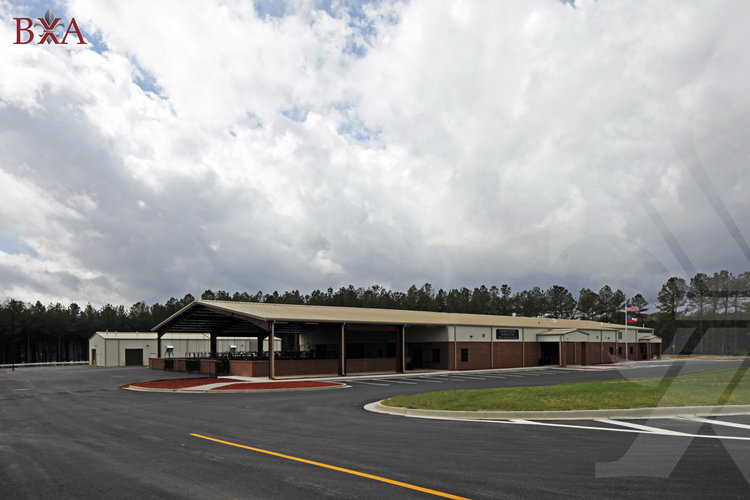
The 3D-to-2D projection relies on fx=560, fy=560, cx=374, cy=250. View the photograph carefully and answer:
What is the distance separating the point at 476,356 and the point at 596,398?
3183cm

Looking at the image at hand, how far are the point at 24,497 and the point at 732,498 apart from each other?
9425 mm

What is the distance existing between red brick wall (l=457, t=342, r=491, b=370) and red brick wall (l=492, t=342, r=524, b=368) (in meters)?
1.13

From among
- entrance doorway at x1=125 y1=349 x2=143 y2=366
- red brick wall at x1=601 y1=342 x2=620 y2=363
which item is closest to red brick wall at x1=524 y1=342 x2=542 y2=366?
red brick wall at x1=601 y1=342 x2=620 y2=363

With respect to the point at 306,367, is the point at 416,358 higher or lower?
lower

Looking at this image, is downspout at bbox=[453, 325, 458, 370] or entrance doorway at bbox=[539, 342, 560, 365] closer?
downspout at bbox=[453, 325, 458, 370]

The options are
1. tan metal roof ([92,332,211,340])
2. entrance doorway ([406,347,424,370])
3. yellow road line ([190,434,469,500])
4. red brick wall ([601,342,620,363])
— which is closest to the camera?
yellow road line ([190,434,469,500])

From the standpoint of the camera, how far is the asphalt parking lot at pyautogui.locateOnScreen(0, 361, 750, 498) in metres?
7.86

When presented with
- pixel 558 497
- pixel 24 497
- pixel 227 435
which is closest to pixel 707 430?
pixel 558 497

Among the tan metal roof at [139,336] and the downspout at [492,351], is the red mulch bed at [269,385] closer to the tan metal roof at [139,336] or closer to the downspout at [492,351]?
the downspout at [492,351]

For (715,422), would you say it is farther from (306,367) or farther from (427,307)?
(427,307)

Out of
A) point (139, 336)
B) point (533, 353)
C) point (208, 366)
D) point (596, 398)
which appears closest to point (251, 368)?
point (208, 366)

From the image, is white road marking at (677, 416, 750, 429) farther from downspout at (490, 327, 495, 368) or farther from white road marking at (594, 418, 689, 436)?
downspout at (490, 327, 495, 368)

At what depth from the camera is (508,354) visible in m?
52.5

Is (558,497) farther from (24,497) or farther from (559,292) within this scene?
(559,292)
